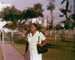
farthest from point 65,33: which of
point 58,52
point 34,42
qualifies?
point 34,42

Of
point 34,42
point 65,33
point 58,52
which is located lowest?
point 58,52

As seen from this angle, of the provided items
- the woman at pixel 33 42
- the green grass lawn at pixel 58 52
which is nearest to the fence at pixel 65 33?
the green grass lawn at pixel 58 52

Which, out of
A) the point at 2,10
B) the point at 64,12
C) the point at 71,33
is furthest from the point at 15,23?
the point at 64,12

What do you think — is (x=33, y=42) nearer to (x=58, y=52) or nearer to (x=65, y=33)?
(x=58, y=52)

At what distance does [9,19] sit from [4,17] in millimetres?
930

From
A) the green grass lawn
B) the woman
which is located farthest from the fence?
the woman

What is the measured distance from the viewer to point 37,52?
14.4ft

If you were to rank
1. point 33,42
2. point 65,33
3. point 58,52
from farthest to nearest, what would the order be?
point 65,33 → point 58,52 → point 33,42

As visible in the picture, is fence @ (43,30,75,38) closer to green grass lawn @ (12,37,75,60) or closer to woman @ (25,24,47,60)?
green grass lawn @ (12,37,75,60)

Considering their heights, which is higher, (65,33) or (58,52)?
(65,33)

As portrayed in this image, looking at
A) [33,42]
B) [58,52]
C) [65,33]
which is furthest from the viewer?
Answer: [65,33]

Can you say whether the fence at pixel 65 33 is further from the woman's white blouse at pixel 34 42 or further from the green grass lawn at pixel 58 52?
the woman's white blouse at pixel 34 42

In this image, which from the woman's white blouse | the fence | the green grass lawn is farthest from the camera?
the fence

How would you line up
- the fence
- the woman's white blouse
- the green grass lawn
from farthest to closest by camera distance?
the fence → the green grass lawn → the woman's white blouse
